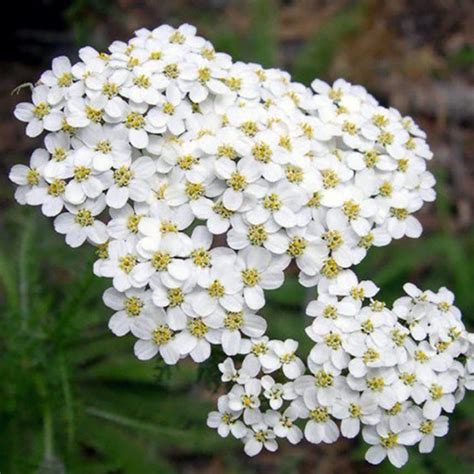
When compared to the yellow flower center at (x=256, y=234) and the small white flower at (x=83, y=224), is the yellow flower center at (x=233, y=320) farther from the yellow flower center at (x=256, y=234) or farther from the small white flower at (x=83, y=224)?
the small white flower at (x=83, y=224)

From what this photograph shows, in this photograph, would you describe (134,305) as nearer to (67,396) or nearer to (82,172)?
(82,172)

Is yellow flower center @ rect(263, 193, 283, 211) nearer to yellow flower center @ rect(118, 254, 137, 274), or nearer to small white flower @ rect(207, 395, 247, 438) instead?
yellow flower center @ rect(118, 254, 137, 274)

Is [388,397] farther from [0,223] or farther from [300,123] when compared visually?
[0,223]

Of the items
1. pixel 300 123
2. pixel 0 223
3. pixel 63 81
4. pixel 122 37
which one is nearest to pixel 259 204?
pixel 300 123

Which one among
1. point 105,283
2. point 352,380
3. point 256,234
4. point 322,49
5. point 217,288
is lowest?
point 352,380

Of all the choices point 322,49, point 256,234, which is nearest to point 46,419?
point 256,234

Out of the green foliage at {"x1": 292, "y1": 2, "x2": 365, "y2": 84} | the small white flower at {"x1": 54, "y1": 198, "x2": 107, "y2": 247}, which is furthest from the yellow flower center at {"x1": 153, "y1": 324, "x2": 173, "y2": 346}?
the green foliage at {"x1": 292, "y1": 2, "x2": 365, "y2": 84}
